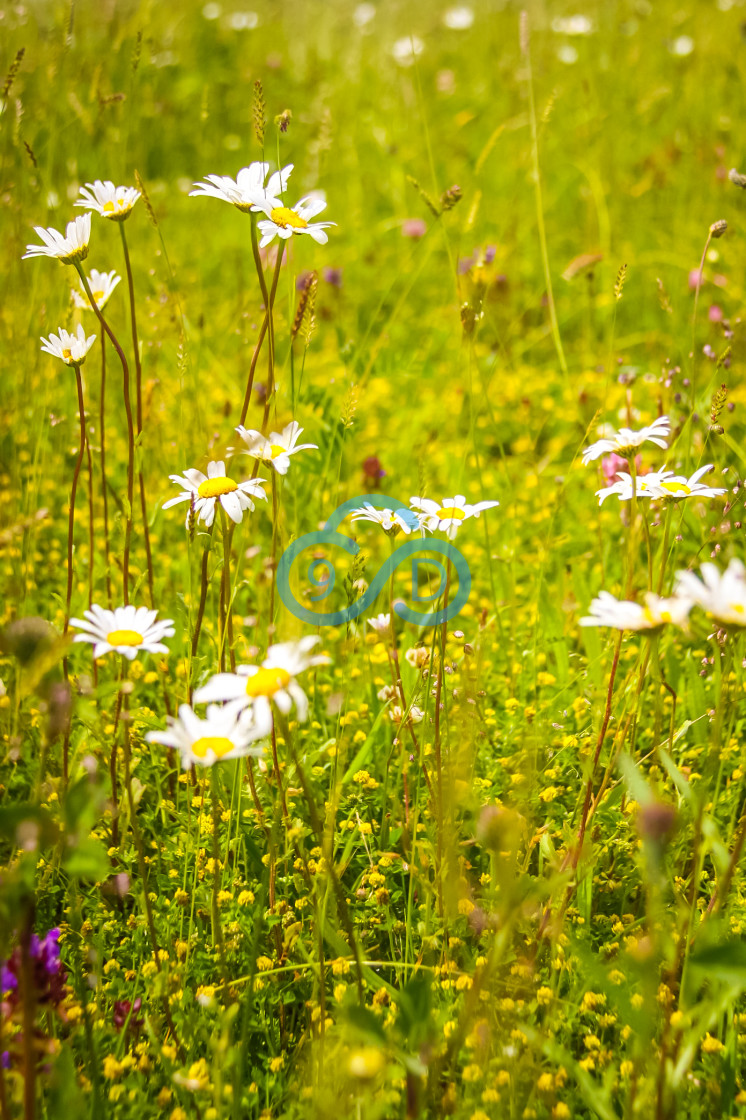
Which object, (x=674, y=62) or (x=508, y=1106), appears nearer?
(x=508, y=1106)

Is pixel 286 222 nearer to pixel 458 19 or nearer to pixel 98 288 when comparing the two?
pixel 98 288

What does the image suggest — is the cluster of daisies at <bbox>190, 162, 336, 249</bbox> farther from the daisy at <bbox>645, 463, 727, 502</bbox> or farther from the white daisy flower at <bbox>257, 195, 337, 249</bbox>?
the daisy at <bbox>645, 463, 727, 502</bbox>

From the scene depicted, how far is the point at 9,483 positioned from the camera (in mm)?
2432

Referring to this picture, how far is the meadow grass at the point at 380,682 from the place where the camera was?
1024 mm

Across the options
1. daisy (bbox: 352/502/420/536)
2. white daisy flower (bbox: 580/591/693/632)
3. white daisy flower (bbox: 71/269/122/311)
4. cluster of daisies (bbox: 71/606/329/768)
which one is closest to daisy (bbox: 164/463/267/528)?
daisy (bbox: 352/502/420/536)

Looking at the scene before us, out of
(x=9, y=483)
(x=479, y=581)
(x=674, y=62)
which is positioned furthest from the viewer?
(x=674, y=62)

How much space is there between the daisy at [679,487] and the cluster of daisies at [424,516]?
262mm

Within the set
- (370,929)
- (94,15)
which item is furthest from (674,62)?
(370,929)

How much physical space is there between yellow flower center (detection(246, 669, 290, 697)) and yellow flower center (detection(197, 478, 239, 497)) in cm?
46

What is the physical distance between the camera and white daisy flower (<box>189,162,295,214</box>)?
4.28 feet

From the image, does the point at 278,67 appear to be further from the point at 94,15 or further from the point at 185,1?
the point at 185,1

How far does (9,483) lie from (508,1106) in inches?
79.4

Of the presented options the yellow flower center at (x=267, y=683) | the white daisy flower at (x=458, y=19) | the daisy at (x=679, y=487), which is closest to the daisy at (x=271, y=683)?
the yellow flower center at (x=267, y=683)

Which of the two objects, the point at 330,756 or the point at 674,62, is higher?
the point at 674,62
